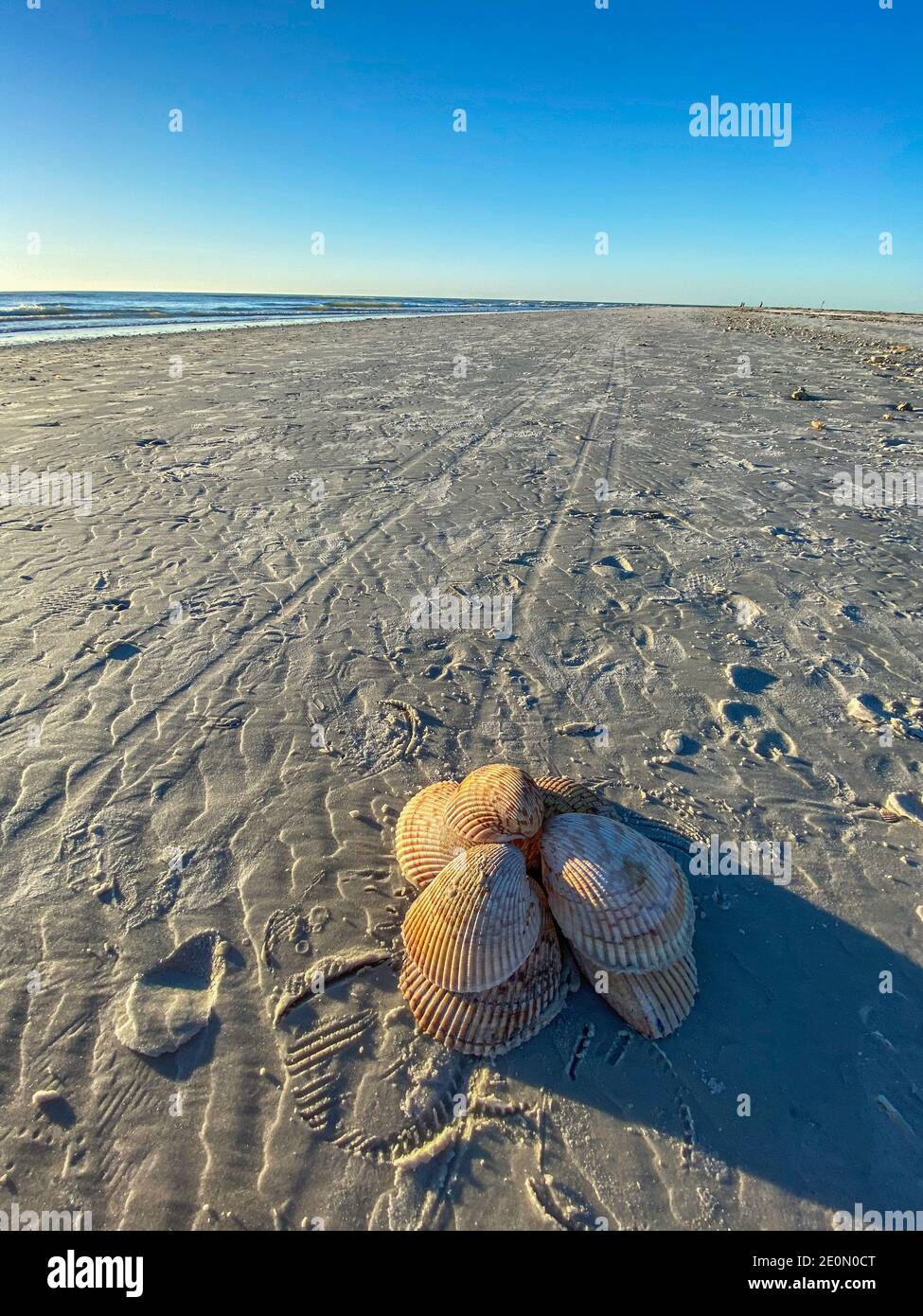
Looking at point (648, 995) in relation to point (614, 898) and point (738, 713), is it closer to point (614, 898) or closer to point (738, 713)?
point (614, 898)

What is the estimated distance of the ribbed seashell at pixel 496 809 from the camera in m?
3.21

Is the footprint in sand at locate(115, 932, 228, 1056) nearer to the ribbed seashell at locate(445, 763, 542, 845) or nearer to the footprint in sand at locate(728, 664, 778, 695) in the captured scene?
the ribbed seashell at locate(445, 763, 542, 845)

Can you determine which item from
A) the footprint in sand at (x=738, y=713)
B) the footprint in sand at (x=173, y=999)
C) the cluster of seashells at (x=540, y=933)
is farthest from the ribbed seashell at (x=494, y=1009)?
the footprint in sand at (x=738, y=713)

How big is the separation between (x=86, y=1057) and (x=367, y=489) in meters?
7.82

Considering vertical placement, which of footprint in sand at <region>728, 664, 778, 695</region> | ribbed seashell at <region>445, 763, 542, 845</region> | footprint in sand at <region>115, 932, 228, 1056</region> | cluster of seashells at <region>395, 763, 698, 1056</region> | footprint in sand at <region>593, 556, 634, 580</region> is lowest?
footprint in sand at <region>115, 932, 228, 1056</region>

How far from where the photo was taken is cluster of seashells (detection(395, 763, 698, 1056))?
291 cm

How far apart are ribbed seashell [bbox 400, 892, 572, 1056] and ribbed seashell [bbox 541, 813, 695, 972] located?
228mm

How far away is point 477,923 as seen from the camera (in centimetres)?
291

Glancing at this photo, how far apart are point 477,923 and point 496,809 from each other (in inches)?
22.0

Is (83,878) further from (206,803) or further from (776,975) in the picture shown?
(776,975)

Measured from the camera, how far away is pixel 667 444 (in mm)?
11703

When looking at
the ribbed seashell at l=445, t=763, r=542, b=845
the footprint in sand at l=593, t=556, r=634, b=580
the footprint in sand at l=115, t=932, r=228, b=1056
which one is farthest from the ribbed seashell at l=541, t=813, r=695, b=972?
the footprint in sand at l=593, t=556, r=634, b=580

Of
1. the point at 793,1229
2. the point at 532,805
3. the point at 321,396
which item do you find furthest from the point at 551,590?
the point at 321,396

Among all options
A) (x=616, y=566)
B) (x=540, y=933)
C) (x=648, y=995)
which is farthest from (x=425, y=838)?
(x=616, y=566)
